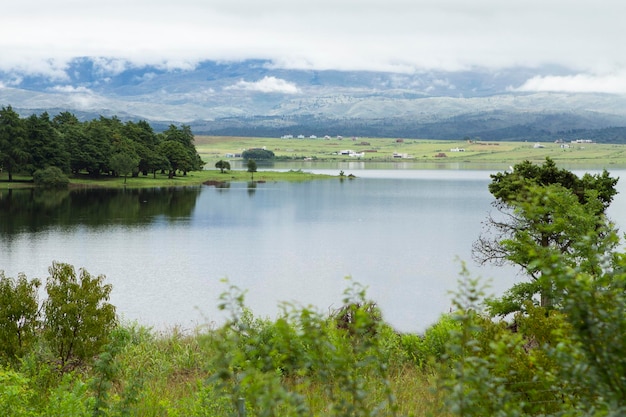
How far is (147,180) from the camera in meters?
136

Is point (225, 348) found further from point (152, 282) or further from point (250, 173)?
point (250, 173)

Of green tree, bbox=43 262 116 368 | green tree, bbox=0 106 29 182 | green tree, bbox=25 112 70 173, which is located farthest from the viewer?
green tree, bbox=25 112 70 173

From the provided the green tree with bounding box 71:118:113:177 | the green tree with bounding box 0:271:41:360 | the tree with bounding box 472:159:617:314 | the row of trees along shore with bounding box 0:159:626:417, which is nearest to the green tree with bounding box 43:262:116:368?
the row of trees along shore with bounding box 0:159:626:417

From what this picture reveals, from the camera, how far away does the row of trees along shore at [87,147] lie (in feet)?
392

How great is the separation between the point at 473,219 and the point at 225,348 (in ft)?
293

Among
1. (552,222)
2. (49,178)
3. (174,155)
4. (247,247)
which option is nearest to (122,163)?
(49,178)

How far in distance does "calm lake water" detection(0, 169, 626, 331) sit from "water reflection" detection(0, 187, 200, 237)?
184 mm

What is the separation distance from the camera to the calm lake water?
46.5m

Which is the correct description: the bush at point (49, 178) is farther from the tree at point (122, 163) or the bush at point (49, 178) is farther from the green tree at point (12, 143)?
the tree at point (122, 163)

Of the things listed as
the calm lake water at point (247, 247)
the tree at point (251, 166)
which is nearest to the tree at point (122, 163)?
the calm lake water at point (247, 247)

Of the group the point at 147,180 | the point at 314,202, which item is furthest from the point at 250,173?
the point at 314,202

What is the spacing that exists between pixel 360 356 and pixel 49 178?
118m

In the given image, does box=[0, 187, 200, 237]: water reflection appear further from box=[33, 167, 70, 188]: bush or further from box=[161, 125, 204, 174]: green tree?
box=[161, 125, 204, 174]: green tree

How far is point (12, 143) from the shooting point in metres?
118
